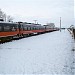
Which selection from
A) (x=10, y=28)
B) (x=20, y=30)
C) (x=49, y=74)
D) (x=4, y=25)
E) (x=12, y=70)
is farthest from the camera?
(x=20, y=30)

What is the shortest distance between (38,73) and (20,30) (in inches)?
1249

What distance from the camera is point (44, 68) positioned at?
11.2m

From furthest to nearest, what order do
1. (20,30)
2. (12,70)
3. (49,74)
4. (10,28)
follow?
1. (20,30)
2. (10,28)
3. (12,70)
4. (49,74)

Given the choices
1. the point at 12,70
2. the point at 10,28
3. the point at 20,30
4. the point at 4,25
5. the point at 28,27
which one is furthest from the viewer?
the point at 28,27

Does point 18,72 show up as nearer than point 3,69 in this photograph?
Yes

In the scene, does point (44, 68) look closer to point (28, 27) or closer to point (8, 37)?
point (8, 37)

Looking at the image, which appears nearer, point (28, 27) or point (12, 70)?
point (12, 70)

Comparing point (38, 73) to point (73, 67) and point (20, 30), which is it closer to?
point (73, 67)

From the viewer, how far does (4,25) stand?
3197 centimetres

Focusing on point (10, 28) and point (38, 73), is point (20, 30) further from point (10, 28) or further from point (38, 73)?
point (38, 73)

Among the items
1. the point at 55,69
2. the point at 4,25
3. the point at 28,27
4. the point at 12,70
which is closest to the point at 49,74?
the point at 55,69

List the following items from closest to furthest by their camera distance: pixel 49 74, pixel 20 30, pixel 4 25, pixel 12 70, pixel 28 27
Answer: pixel 49 74 < pixel 12 70 < pixel 4 25 < pixel 20 30 < pixel 28 27

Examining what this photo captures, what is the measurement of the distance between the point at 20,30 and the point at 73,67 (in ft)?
100

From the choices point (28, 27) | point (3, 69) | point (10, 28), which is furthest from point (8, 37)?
point (3, 69)
